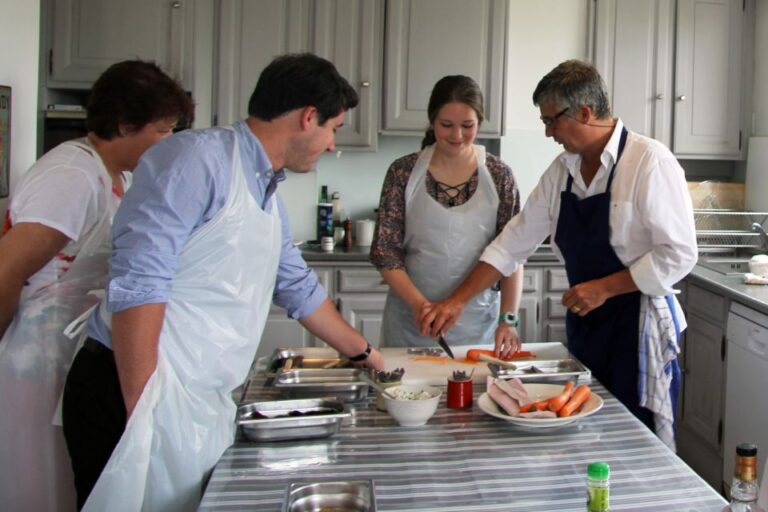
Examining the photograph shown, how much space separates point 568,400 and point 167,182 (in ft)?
3.13

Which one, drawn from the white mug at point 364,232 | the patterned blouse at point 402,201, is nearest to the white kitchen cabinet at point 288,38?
the white mug at point 364,232

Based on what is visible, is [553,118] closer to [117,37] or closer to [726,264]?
[726,264]

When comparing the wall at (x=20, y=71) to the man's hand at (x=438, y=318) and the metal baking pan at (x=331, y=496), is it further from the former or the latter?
the metal baking pan at (x=331, y=496)

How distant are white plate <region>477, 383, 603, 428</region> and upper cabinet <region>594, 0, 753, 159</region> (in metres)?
2.57

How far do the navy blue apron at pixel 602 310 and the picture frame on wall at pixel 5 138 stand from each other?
1.68 metres

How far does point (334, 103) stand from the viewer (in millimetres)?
1554

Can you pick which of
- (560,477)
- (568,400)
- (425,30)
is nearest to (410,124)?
(425,30)

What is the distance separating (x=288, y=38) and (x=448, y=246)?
5.92 ft

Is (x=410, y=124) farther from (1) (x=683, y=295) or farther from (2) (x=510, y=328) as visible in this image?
(2) (x=510, y=328)

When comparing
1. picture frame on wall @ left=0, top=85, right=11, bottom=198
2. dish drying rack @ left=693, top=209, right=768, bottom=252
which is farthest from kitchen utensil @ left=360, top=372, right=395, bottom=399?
dish drying rack @ left=693, top=209, right=768, bottom=252

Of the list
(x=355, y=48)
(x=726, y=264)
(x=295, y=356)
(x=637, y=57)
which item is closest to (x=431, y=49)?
(x=355, y=48)

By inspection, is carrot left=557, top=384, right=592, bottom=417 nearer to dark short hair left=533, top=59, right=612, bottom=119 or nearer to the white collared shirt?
the white collared shirt

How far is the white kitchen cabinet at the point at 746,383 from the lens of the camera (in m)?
2.81

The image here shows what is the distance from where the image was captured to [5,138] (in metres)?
2.40
